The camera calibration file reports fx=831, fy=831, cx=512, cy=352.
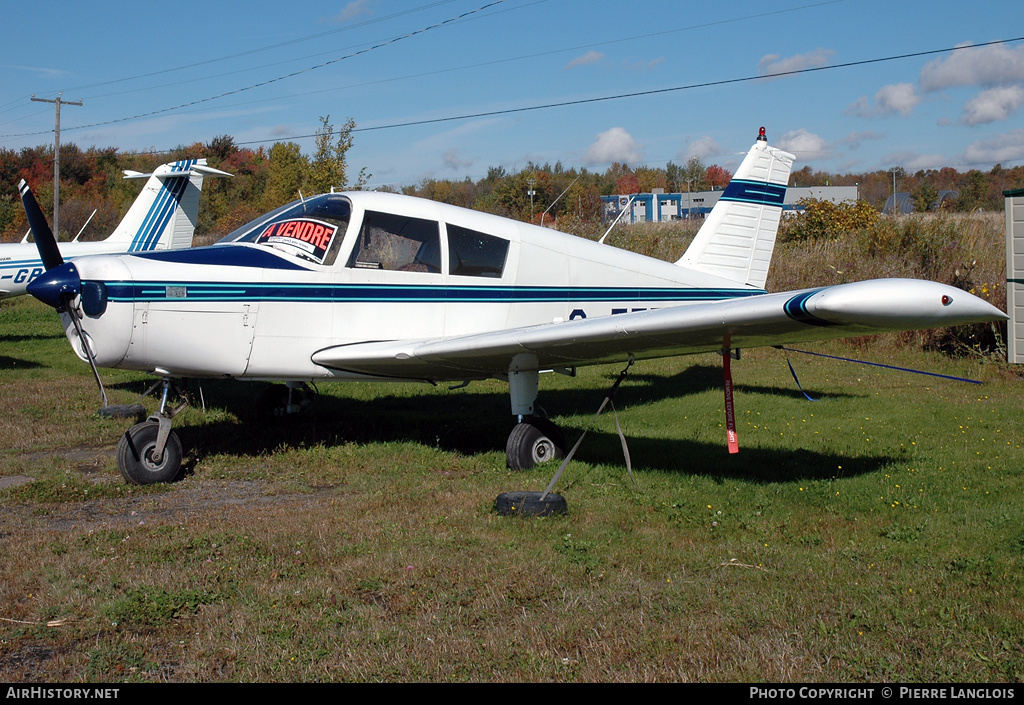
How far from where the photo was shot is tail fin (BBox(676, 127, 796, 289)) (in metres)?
9.70

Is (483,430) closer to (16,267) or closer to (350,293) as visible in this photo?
(350,293)

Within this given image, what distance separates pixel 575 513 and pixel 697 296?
4311 millimetres

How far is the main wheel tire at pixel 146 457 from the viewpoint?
6637 mm

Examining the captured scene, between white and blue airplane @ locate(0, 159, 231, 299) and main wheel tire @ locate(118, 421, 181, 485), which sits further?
white and blue airplane @ locate(0, 159, 231, 299)

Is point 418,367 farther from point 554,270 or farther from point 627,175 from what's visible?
point 627,175

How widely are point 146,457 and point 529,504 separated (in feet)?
10.9

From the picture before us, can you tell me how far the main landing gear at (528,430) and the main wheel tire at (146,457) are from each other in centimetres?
275

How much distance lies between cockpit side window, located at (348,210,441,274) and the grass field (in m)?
1.73

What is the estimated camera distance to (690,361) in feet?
42.2

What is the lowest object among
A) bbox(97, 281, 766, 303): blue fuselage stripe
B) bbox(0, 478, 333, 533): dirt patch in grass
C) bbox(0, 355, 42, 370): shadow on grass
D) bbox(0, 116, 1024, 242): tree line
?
bbox(0, 478, 333, 533): dirt patch in grass

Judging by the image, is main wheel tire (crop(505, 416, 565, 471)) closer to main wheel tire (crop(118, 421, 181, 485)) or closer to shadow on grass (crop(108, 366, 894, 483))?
shadow on grass (crop(108, 366, 894, 483))

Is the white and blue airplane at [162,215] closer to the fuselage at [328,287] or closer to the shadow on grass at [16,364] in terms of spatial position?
the shadow on grass at [16,364]

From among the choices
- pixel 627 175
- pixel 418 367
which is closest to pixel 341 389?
pixel 418 367

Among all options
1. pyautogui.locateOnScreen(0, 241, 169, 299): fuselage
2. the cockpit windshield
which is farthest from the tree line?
the cockpit windshield
